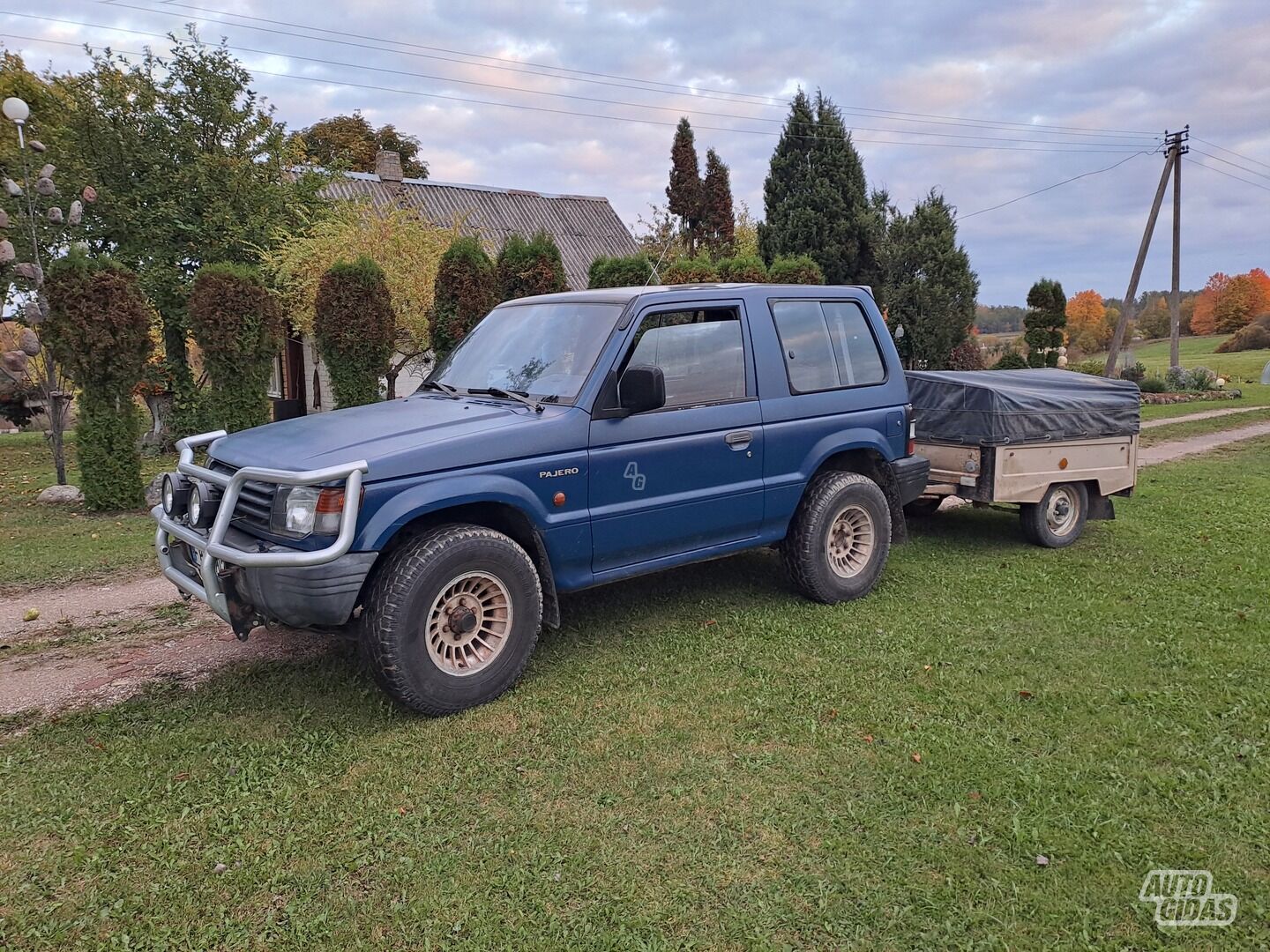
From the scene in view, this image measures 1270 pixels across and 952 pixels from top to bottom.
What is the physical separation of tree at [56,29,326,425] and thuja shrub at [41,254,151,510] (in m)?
5.89

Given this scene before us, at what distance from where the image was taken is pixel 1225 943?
262 cm

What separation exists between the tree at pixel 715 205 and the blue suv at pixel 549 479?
24.2m

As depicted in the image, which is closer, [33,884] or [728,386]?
[33,884]

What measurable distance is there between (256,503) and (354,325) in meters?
7.06

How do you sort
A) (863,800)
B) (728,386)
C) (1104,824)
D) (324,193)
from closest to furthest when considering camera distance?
(1104,824), (863,800), (728,386), (324,193)

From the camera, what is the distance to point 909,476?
6.16 meters

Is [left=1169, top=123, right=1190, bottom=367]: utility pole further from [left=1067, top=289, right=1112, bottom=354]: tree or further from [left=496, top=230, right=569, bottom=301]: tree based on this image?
[left=1067, top=289, right=1112, bottom=354]: tree

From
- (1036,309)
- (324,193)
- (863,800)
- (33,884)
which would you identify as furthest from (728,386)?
(1036,309)

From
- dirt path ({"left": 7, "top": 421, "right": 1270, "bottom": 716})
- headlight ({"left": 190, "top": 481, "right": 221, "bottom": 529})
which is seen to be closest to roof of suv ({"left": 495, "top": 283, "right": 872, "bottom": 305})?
headlight ({"left": 190, "top": 481, "right": 221, "bottom": 529})

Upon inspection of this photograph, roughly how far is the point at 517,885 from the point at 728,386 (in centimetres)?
320

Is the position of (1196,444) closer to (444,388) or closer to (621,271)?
(621,271)

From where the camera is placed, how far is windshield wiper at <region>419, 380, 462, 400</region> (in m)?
5.10

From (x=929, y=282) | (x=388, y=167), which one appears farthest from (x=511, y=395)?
(x=388, y=167)

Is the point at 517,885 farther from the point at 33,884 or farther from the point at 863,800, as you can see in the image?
the point at 33,884
